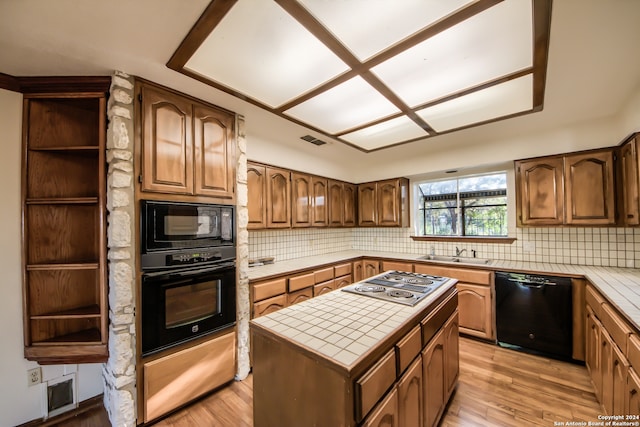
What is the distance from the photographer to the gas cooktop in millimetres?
1670

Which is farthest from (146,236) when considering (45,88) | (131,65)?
(45,88)

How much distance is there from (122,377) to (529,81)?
11.3 ft

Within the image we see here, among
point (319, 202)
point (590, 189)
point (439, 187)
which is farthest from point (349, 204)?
point (590, 189)

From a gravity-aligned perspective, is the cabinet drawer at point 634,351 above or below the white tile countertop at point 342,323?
below

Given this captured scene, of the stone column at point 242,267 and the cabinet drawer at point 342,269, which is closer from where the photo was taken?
the stone column at point 242,267

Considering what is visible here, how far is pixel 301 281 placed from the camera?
2918 millimetres

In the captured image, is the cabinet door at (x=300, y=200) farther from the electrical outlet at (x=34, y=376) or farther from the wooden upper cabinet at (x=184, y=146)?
the electrical outlet at (x=34, y=376)

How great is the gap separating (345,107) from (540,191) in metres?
2.39

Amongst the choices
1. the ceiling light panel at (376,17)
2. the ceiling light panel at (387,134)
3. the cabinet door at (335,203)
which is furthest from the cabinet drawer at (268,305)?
the ceiling light panel at (376,17)

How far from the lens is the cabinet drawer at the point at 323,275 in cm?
313

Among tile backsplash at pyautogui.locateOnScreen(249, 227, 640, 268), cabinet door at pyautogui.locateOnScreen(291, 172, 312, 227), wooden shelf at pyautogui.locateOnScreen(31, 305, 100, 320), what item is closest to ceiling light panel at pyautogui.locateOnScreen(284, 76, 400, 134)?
cabinet door at pyautogui.locateOnScreen(291, 172, 312, 227)

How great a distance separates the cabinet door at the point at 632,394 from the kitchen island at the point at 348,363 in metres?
0.88

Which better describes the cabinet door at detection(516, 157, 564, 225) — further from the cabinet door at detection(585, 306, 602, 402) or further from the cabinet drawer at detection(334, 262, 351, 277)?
the cabinet drawer at detection(334, 262, 351, 277)

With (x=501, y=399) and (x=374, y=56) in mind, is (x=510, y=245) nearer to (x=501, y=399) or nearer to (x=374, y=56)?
(x=501, y=399)
